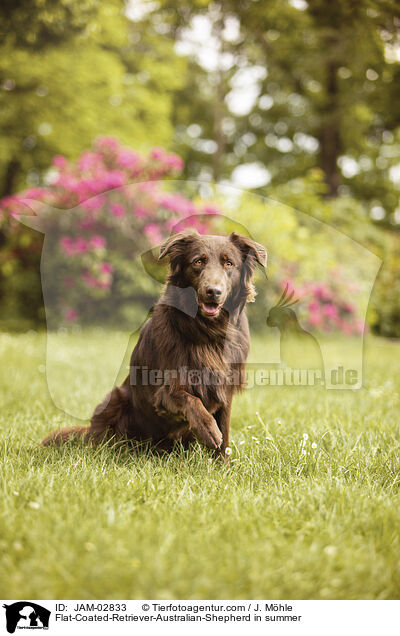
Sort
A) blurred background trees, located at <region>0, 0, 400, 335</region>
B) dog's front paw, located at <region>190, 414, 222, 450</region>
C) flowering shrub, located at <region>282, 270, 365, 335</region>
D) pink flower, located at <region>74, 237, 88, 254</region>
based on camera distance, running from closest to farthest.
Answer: dog's front paw, located at <region>190, 414, 222, 450</region> < pink flower, located at <region>74, 237, 88, 254</region> < flowering shrub, located at <region>282, 270, 365, 335</region> < blurred background trees, located at <region>0, 0, 400, 335</region>

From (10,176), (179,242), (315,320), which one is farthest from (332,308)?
(10,176)

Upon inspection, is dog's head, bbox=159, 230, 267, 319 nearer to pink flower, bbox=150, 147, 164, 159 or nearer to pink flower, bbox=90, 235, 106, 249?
pink flower, bbox=90, 235, 106, 249

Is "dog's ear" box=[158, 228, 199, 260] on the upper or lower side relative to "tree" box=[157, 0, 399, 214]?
lower

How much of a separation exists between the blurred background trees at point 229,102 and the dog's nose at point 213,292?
628cm

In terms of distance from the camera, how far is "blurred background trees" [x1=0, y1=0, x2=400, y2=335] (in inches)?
403

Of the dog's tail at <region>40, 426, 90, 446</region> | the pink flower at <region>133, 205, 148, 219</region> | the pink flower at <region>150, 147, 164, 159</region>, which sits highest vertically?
the pink flower at <region>150, 147, 164, 159</region>

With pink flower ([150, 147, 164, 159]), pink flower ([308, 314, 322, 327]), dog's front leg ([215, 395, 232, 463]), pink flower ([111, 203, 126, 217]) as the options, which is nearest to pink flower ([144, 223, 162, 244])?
pink flower ([111, 203, 126, 217])

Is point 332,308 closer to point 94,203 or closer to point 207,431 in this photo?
point 94,203

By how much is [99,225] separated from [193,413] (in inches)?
Answer: 239

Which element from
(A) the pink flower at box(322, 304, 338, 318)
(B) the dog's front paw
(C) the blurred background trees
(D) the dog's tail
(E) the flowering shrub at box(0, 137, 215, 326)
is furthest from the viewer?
(C) the blurred background trees

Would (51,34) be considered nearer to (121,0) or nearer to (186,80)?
(121,0)

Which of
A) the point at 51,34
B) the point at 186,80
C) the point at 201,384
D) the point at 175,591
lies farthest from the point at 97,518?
the point at 186,80

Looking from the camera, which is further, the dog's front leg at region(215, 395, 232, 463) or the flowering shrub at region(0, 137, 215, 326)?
the flowering shrub at region(0, 137, 215, 326)

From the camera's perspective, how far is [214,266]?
254cm
